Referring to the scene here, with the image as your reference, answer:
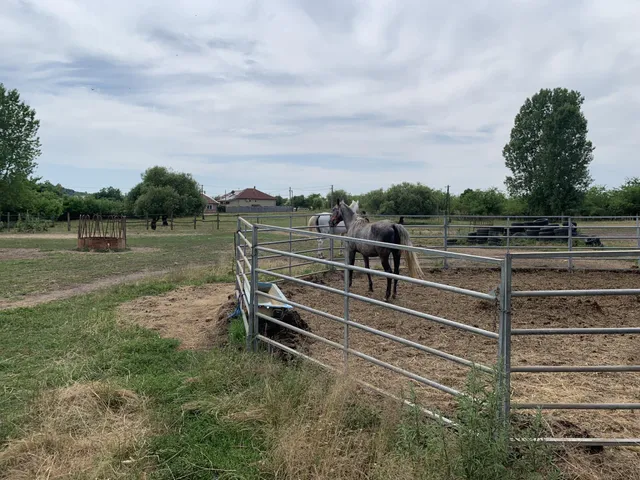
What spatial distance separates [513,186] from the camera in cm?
2988

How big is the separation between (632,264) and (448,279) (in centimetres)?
544

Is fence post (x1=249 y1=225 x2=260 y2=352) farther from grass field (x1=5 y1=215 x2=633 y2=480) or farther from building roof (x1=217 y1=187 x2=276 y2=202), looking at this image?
building roof (x1=217 y1=187 x2=276 y2=202)

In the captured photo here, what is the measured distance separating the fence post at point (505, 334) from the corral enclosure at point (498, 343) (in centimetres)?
2

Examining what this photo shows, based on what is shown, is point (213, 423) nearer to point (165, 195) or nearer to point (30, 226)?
point (30, 226)

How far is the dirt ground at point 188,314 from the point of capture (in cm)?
499

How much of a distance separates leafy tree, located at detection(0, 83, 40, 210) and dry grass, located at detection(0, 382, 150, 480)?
1480 inches

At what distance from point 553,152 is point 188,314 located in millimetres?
28218

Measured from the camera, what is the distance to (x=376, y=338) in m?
4.93

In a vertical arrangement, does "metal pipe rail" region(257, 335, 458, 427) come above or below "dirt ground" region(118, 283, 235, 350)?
above

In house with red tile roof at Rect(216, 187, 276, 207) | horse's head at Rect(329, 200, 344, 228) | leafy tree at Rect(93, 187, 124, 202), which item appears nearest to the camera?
horse's head at Rect(329, 200, 344, 228)

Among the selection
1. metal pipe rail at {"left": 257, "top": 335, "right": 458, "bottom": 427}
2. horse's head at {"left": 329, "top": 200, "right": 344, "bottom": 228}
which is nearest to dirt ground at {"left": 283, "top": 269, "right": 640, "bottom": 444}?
metal pipe rail at {"left": 257, "top": 335, "right": 458, "bottom": 427}

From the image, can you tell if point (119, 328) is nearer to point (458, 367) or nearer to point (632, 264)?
point (458, 367)

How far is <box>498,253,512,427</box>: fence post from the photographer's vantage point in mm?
2205

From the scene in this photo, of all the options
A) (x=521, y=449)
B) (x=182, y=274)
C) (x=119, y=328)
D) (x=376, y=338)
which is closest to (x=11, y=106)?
(x=182, y=274)
